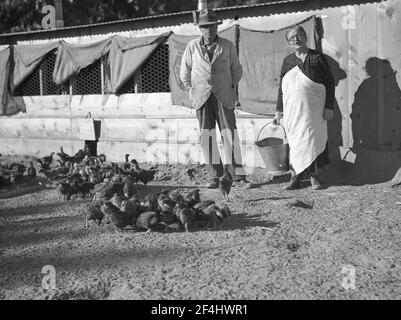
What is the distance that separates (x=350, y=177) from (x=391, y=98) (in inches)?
47.0

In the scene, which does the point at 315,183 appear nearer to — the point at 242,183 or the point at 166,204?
the point at 242,183

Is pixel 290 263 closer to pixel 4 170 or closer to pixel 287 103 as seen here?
pixel 287 103

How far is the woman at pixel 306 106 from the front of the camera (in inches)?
270

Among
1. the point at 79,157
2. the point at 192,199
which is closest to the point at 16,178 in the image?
the point at 79,157

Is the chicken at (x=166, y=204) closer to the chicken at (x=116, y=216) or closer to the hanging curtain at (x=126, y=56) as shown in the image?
the chicken at (x=116, y=216)

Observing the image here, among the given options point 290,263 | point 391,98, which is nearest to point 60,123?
point 391,98

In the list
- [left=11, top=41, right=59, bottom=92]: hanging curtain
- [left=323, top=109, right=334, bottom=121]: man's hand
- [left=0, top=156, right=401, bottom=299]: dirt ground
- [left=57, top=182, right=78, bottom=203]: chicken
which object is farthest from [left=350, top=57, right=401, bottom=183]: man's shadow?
[left=11, top=41, right=59, bottom=92]: hanging curtain

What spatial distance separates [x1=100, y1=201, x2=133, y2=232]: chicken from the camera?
5.38 m

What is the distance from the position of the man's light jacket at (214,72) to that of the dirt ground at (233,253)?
1469 millimetres

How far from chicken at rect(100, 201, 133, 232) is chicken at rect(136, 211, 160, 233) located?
10 centimetres

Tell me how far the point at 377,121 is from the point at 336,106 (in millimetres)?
614

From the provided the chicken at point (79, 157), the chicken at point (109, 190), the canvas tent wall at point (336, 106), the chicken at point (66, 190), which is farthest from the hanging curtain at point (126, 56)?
the chicken at point (109, 190)

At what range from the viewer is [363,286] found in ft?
12.5

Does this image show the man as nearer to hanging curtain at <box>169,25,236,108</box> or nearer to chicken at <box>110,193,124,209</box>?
hanging curtain at <box>169,25,236,108</box>
